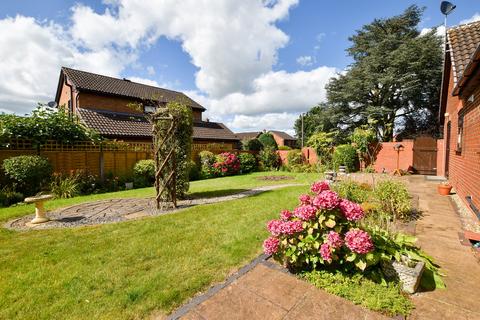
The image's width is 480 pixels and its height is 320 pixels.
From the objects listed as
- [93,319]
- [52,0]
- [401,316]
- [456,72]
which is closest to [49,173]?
[52,0]

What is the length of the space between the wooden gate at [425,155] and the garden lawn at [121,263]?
12.8 metres

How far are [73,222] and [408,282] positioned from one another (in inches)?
245

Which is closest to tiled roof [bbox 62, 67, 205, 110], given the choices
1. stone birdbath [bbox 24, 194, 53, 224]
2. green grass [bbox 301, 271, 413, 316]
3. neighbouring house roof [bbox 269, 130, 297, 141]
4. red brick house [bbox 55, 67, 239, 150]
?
red brick house [bbox 55, 67, 239, 150]

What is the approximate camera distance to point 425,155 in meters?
13.2

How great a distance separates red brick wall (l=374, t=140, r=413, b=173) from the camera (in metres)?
13.7

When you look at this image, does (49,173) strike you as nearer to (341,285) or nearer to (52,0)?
(52,0)

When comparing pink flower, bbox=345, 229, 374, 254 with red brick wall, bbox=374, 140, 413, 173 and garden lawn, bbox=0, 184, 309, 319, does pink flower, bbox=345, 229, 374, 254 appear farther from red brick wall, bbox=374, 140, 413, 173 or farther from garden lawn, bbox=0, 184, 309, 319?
red brick wall, bbox=374, 140, 413, 173

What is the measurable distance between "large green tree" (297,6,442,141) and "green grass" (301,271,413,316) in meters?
17.8

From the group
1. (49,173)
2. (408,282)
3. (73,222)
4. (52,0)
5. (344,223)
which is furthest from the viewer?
(49,173)

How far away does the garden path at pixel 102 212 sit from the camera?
199 inches

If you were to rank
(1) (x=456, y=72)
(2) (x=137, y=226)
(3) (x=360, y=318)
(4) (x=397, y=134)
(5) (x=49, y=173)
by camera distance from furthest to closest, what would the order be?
(4) (x=397, y=134) < (5) (x=49, y=173) < (1) (x=456, y=72) < (2) (x=137, y=226) < (3) (x=360, y=318)

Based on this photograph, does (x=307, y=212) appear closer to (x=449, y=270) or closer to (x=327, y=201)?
(x=327, y=201)

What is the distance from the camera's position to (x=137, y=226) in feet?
15.5

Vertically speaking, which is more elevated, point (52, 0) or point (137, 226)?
point (52, 0)
